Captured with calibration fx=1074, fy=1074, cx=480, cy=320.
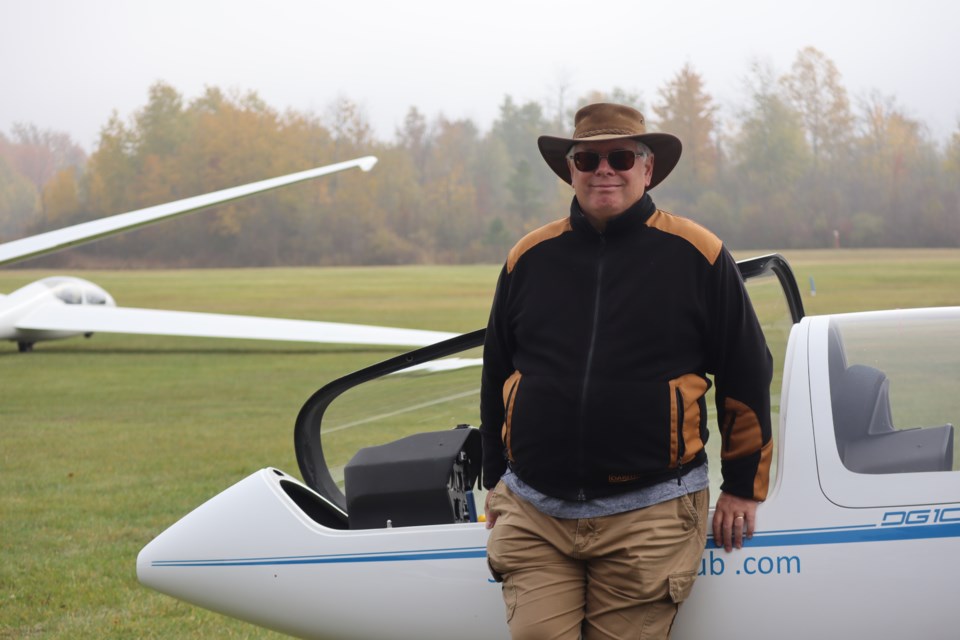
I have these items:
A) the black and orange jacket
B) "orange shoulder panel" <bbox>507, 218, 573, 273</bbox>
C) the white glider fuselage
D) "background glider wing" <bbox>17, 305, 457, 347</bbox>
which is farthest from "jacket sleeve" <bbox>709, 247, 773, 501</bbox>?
the white glider fuselage

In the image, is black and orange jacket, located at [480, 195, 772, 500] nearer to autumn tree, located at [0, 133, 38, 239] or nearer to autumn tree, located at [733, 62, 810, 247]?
autumn tree, located at [733, 62, 810, 247]

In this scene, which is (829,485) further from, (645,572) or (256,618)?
(256,618)

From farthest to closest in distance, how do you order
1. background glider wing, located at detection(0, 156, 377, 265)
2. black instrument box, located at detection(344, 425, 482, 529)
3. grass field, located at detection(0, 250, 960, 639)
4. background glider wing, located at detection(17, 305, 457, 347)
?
background glider wing, located at detection(17, 305, 457, 347) < background glider wing, located at detection(0, 156, 377, 265) < grass field, located at detection(0, 250, 960, 639) < black instrument box, located at detection(344, 425, 482, 529)

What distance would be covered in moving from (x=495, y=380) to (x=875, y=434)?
3.34 ft

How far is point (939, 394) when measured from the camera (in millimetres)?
2916

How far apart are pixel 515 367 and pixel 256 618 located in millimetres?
1301

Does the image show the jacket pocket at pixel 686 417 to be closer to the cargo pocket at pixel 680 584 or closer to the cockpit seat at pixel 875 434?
the cargo pocket at pixel 680 584

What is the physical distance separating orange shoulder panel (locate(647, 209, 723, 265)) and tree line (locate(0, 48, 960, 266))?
61242 millimetres

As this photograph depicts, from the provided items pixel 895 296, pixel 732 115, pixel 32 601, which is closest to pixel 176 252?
pixel 732 115

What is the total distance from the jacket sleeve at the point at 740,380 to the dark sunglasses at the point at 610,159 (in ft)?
1.02

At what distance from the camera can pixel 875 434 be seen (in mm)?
2830

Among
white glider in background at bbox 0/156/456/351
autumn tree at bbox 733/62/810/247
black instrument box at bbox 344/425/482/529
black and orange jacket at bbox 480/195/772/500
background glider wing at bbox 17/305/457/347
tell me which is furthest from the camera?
autumn tree at bbox 733/62/810/247

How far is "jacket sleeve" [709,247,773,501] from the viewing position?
8.17ft

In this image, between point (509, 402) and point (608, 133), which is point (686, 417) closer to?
point (509, 402)
